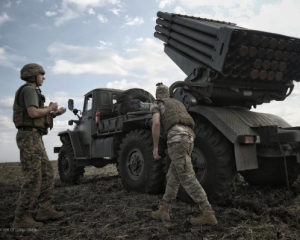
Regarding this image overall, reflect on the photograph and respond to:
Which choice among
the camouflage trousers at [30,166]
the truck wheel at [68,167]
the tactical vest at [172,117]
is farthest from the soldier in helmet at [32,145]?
the truck wheel at [68,167]

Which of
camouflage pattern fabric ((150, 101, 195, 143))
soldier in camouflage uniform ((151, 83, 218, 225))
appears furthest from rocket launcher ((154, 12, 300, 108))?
camouflage pattern fabric ((150, 101, 195, 143))

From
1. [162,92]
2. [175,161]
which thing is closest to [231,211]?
[175,161]

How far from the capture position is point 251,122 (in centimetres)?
469

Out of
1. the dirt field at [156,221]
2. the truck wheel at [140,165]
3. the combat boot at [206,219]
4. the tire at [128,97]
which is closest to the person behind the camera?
the dirt field at [156,221]

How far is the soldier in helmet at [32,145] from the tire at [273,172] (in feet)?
12.9

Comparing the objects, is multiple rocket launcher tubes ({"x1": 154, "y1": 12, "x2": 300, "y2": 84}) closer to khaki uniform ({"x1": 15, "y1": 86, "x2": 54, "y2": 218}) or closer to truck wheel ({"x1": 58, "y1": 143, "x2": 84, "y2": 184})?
khaki uniform ({"x1": 15, "y1": 86, "x2": 54, "y2": 218})

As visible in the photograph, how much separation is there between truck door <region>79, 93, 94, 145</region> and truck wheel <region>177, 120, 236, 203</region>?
Answer: 4242mm

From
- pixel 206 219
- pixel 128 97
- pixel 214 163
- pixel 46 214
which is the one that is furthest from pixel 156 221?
pixel 128 97

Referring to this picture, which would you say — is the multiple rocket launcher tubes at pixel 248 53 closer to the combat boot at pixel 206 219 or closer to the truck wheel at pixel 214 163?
the truck wheel at pixel 214 163

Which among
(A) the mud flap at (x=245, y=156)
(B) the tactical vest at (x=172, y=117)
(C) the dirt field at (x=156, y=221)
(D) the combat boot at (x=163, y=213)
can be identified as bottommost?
(C) the dirt field at (x=156, y=221)

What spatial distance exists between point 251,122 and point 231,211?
1.61m

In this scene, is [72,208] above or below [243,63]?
below

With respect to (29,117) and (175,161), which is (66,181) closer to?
(29,117)

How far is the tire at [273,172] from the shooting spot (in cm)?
529
